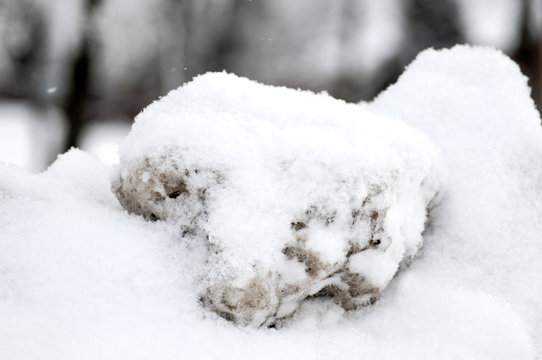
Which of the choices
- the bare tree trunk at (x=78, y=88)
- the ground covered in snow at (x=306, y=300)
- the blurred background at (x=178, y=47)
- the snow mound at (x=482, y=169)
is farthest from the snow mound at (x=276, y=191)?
the blurred background at (x=178, y=47)

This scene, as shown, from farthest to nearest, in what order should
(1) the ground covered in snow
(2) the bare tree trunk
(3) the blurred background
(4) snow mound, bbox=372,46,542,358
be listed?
1. (3) the blurred background
2. (2) the bare tree trunk
3. (4) snow mound, bbox=372,46,542,358
4. (1) the ground covered in snow

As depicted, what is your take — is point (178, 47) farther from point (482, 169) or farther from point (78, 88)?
point (482, 169)

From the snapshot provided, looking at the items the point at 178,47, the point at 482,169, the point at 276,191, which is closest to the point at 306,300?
the point at 276,191

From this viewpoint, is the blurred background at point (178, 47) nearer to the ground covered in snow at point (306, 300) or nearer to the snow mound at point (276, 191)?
the ground covered in snow at point (306, 300)

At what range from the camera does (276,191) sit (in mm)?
1196

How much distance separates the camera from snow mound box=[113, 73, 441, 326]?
3.68 feet

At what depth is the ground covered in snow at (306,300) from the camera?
40.8 inches

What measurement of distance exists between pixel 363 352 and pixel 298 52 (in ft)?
16.6

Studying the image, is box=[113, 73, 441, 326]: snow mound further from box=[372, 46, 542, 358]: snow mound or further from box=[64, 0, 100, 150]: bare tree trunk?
box=[64, 0, 100, 150]: bare tree trunk

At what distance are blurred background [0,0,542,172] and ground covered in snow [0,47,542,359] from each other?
331 cm

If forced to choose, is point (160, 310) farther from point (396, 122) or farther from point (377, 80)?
point (377, 80)

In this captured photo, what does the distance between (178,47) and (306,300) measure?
497 cm

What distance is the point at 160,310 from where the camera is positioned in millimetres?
1090

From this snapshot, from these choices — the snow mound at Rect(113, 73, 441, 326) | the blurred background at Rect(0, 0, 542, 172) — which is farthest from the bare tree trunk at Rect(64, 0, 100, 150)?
the snow mound at Rect(113, 73, 441, 326)
